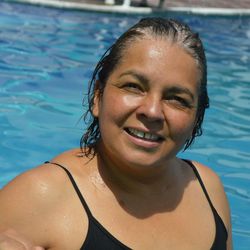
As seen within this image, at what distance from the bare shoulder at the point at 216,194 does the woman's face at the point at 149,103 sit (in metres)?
0.46

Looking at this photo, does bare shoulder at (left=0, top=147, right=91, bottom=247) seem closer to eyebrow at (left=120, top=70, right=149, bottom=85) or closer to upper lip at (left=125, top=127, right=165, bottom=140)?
upper lip at (left=125, top=127, right=165, bottom=140)

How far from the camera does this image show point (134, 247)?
2127 millimetres

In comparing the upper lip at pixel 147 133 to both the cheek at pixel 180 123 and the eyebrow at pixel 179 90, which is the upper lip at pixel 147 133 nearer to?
the cheek at pixel 180 123

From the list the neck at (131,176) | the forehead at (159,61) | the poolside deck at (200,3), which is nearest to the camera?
the forehead at (159,61)

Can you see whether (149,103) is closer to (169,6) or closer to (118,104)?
(118,104)

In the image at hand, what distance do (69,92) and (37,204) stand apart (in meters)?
5.01

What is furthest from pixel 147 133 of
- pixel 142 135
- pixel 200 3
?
pixel 200 3

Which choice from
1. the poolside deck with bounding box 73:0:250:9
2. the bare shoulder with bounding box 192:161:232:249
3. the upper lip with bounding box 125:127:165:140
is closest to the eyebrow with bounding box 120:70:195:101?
the upper lip with bounding box 125:127:165:140

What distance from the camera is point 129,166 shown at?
2174mm

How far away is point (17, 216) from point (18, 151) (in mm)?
3509

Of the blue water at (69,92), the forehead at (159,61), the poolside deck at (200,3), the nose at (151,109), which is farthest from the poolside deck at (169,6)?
the nose at (151,109)

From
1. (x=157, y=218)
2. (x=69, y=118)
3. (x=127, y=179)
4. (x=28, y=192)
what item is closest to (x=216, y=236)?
(x=157, y=218)

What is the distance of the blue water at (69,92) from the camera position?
17.7 feet

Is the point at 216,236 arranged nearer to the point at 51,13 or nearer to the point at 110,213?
the point at 110,213
